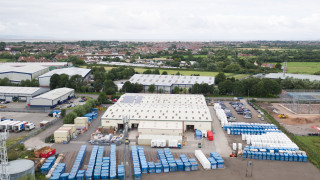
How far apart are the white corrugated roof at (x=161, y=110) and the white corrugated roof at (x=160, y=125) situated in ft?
1.97

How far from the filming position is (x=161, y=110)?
71.5 feet

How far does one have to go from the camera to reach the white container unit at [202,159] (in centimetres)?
1410

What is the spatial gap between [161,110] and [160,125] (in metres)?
2.87

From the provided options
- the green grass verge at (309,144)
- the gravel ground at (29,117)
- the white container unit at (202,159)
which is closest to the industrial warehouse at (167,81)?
the gravel ground at (29,117)

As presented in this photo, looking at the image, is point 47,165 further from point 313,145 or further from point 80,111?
point 313,145

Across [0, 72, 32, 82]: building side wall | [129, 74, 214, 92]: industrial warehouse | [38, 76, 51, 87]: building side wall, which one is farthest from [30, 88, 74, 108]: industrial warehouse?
[0, 72, 32, 82]: building side wall

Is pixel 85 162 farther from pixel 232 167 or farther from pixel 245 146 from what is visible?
pixel 245 146

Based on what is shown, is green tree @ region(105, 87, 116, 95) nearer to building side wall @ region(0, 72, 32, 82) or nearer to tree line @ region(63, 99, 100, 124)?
tree line @ region(63, 99, 100, 124)

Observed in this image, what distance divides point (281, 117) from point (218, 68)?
90.0ft

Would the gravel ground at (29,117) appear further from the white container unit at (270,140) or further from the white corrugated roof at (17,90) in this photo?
the white container unit at (270,140)

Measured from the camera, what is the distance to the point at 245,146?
55.1ft

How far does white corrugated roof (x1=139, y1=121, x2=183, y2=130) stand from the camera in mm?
18716

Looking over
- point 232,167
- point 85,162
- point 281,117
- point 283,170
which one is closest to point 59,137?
point 85,162

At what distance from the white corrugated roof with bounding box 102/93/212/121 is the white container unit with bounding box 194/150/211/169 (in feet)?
15.3
